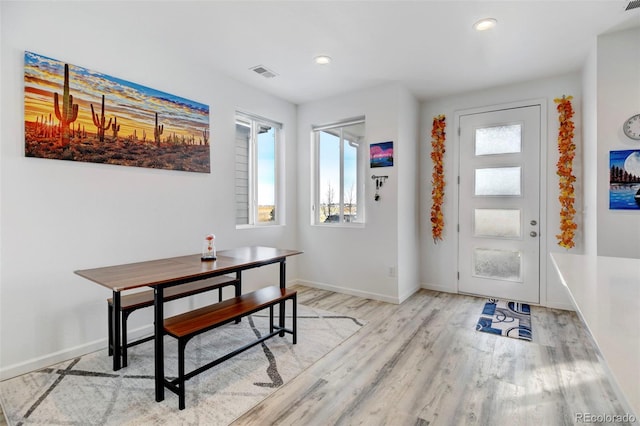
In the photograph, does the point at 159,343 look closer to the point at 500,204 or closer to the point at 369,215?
the point at 369,215

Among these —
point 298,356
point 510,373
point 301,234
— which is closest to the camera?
point 510,373

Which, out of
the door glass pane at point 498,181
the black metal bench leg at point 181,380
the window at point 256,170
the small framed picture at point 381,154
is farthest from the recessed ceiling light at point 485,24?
the black metal bench leg at point 181,380

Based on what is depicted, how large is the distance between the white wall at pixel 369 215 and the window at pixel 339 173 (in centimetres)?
14

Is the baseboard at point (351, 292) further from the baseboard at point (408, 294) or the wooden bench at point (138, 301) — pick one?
the wooden bench at point (138, 301)

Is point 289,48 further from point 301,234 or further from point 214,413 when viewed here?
point 214,413

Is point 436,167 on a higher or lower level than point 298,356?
higher

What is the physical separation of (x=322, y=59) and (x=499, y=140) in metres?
2.47

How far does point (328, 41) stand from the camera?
288 cm

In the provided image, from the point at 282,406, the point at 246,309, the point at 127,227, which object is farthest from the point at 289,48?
the point at 282,406

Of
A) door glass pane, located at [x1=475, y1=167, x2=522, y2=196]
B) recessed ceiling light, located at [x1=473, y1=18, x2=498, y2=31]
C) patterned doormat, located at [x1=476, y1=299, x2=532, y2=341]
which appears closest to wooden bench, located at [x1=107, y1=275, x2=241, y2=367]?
patterned doormat, located at [x1=476, y1=299, x2=532, y2=341]

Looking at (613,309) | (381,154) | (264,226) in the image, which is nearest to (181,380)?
(613,309)

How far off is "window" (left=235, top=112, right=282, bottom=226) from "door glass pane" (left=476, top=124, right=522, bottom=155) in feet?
8.98

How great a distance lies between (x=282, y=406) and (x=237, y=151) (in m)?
2.97

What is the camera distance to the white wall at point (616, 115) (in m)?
2.68
